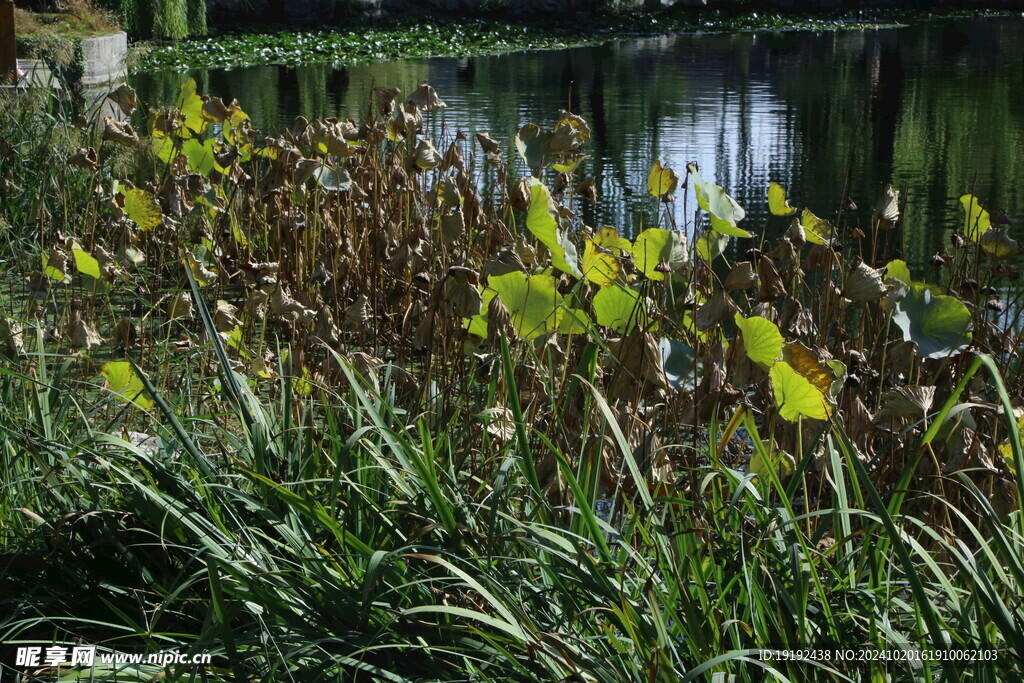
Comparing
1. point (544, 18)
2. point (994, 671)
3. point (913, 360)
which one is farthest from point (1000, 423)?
point (544, 18)

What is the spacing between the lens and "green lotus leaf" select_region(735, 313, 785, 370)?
1549 millimetres

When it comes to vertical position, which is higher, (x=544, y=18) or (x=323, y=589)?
(x=544, y=18)

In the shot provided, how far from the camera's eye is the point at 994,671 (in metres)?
1.16

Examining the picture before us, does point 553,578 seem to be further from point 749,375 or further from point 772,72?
point 772,72

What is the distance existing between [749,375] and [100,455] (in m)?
0.99

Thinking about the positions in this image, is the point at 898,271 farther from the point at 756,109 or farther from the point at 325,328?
the point at 756,109

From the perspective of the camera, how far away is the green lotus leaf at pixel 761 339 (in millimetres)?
1549

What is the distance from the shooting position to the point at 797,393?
1.47 metres

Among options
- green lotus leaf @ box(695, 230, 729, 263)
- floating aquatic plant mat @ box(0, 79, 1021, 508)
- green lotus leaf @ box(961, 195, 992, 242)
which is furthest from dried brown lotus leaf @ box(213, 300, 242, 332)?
green lotus leaf @ box(961, 195, 992, 242)

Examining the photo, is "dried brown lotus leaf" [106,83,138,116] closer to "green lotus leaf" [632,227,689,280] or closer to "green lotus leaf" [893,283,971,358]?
"green lotus leaf" [632,227,689,280]

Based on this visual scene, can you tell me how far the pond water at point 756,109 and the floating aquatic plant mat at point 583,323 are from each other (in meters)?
0.36

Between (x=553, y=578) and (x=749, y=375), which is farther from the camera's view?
(x=749, y=375)

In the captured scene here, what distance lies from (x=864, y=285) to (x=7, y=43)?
482 centimetres

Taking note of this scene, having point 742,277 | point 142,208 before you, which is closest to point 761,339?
point 742,277
